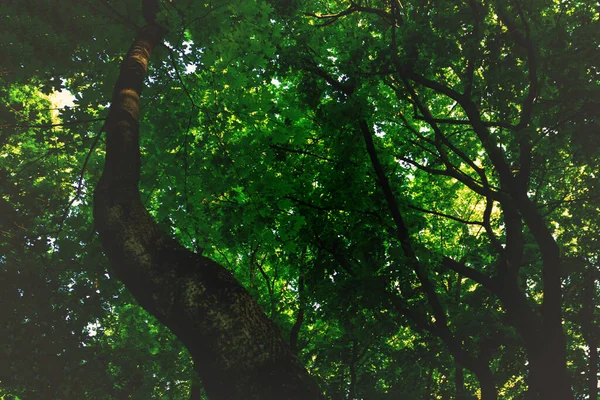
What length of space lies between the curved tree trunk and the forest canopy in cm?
1

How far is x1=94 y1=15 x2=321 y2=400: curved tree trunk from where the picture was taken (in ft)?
6.98

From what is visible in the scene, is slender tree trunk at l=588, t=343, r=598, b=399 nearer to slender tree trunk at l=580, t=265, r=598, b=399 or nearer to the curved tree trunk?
slender tree trunk at l=580, t=265, r=598, b=399

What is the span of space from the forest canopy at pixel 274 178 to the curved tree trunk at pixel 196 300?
0.01 metres

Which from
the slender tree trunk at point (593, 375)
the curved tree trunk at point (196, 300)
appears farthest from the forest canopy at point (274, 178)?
the slender tree trunk at point (593, 375)

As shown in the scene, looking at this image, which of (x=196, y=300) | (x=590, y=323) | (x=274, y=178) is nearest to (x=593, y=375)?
(x=590, y=323)

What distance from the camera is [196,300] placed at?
7.73 ft

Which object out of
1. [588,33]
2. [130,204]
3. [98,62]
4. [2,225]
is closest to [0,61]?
[98,62]

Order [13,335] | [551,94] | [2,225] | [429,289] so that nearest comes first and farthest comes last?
1. [551,94]
2. [429,289]
3. [2,225]
4. [13,335]

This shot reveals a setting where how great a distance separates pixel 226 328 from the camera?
2.25 meters

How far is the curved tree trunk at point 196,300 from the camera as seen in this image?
213 centimetres

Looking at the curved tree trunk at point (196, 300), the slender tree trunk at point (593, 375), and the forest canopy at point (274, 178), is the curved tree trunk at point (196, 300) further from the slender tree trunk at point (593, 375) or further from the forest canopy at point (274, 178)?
the slender tree trunk at point (593, 375)

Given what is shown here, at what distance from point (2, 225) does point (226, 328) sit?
8667 millimetres

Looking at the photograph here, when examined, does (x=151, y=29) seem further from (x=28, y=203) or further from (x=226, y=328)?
(x=28, y=203)

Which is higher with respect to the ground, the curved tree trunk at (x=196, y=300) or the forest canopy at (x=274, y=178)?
the forest canopy at (x=274, y=178)
